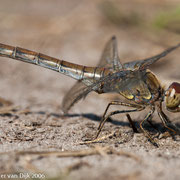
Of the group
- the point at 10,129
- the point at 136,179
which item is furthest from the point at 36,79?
the point at 136,179

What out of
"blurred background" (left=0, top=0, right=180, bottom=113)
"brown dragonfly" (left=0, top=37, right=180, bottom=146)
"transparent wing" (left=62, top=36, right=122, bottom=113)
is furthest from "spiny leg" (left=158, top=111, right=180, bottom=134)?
"blurred background" (left=0, top=0, right=180, bottom=113)

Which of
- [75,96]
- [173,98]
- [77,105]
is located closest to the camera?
[173,98]

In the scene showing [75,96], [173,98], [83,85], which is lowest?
[75,96]

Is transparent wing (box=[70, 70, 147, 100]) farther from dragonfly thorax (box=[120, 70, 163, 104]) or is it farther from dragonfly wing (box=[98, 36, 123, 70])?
dragonfly wing (box=[98, 36, 123, 70])

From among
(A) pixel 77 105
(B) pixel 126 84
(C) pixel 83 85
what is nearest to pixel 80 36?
(A) pixel 77 105

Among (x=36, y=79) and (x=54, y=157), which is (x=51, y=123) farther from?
(x=36, y=79)

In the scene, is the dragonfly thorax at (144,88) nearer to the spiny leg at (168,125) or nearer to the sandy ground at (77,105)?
the spiny leg at (168,125)

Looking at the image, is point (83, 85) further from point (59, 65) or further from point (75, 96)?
point (59, 65)
